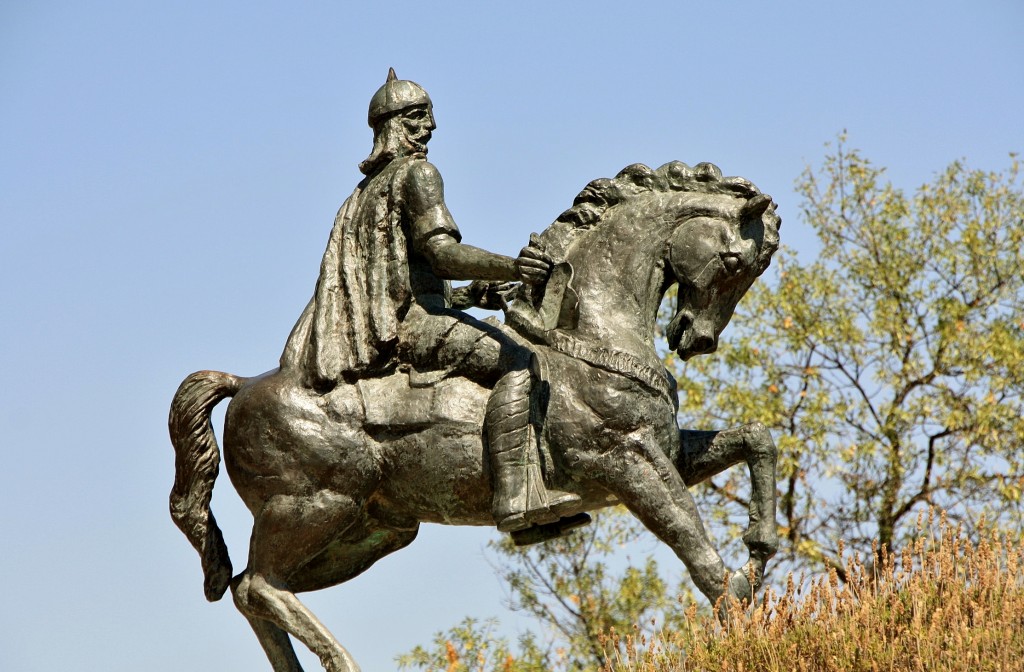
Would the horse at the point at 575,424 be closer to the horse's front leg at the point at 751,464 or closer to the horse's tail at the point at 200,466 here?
the horse's front leg at the point at 751,464

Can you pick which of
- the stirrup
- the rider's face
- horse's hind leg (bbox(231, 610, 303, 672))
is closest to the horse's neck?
the stirrup

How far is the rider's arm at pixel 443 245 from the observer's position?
7008mm

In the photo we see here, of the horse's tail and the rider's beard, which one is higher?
the rider's beard

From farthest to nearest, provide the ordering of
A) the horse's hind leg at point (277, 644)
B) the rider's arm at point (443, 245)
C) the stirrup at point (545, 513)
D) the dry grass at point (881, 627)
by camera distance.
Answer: the horse's hind leg at point (277, 644), the rider's arm at point (443, 245), the stirrup at point (545, 513), the dry grass at point (881, 627)

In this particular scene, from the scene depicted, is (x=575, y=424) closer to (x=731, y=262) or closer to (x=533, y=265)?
(x=533, y=265)

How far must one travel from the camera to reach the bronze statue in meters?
7.03

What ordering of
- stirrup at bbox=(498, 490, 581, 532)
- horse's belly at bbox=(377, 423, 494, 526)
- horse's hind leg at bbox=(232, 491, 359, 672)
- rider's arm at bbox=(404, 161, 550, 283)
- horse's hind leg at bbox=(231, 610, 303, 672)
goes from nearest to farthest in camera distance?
stirrup at bbox=(498, 490, 581, 532), rider's arm at bbox=(404, 161, 550, 283), horse's belly at bbox=(377, 423, 494, 526), horse's hind leg at bbox=(232, 491, 359, 672), horse's hind leg at bbox=(231, 610, 303, 672)

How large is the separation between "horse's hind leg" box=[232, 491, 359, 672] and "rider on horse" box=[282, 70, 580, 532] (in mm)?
581

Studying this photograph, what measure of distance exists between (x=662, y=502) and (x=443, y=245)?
1.58m

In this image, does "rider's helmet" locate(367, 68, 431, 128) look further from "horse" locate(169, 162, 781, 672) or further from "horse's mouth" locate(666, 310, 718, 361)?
"horse's mouth" locate(666, 310, 718, 361)

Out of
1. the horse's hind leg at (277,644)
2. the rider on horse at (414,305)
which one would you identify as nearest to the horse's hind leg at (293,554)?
the horse's hind leg at (277,644)

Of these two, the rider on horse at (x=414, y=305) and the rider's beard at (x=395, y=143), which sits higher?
the rider's beard at (x=395, y=143)

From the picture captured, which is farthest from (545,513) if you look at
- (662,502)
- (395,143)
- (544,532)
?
(395,143)

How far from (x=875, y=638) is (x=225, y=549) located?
324cm
